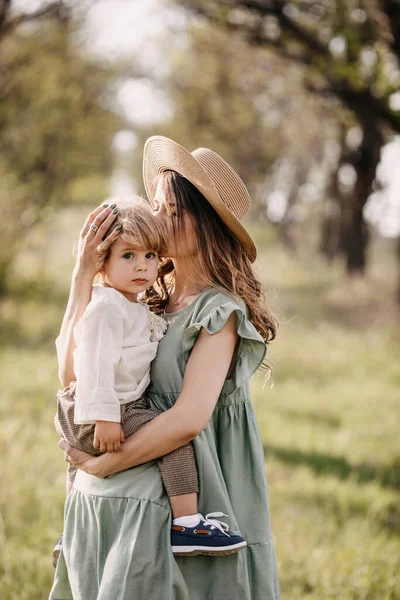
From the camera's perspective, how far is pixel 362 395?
8188 mm

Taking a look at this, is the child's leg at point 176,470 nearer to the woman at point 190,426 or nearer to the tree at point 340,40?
the woman at point 190,426

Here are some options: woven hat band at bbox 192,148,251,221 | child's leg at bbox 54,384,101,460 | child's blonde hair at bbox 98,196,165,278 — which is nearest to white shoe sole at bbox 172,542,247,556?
child's leg at bbox 54,384,101,460

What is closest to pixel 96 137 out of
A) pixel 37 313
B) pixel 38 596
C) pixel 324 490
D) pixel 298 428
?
pixel 37 313

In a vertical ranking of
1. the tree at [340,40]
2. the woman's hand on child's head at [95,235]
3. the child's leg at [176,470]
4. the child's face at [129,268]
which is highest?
the tree at [340,40]

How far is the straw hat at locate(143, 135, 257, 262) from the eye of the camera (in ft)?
8.14

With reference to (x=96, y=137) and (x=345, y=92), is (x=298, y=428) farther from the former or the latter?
(x=96, y=137)

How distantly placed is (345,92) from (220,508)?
19.1 ft

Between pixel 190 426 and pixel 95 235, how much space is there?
703 mm

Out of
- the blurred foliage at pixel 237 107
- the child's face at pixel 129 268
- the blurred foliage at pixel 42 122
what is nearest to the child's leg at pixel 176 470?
the child's face at pixel 129 268

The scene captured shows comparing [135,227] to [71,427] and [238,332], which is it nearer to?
[238,332]

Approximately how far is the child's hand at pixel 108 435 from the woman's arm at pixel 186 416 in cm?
4

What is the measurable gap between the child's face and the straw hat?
303 millimetres

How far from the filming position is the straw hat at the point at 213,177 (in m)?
2.48

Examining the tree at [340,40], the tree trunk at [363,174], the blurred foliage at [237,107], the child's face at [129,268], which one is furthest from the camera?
the blurred foliage at [237,107]
